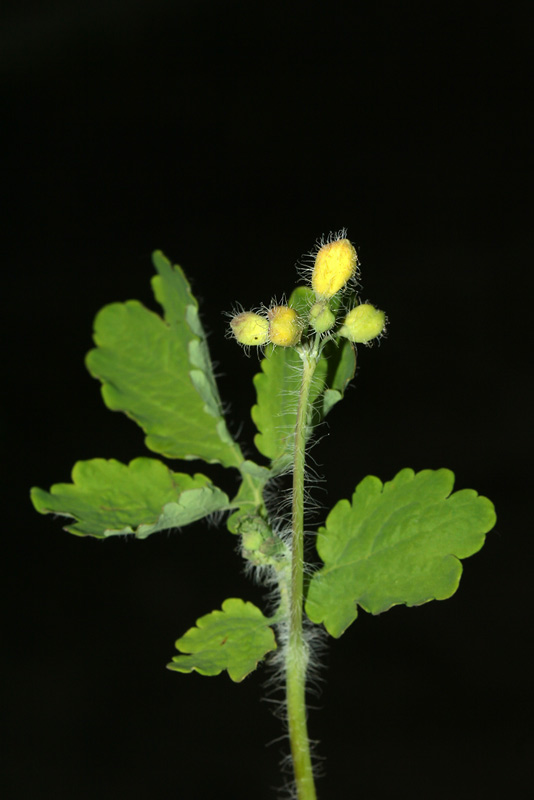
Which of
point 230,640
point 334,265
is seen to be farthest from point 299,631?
point 334,265

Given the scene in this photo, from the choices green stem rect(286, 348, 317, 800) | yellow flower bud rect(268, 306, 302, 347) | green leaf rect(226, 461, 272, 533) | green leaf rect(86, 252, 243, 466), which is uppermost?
green leaf rect(86, 252, 243, 466)

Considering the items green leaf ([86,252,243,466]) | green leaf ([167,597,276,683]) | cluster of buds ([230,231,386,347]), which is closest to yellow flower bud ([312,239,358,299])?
cluster of buds ([230,231,386,347])

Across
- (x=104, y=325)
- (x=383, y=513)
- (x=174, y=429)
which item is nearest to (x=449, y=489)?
(x=383, y=513)

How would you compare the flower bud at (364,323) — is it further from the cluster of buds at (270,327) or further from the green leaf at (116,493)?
the green leaf at (116,493)

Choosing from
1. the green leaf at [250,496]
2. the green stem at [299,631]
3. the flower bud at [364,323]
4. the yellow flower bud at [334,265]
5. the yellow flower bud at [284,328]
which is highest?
the yellow flower bud at [334,265]

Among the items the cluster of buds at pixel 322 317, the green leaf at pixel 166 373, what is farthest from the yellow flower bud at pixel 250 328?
the green leaf at pixel 166 373

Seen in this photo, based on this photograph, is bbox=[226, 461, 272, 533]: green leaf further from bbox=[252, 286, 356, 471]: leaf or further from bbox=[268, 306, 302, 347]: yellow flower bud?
bbox=[268, 306, 302, 347]: yellow flower bud
